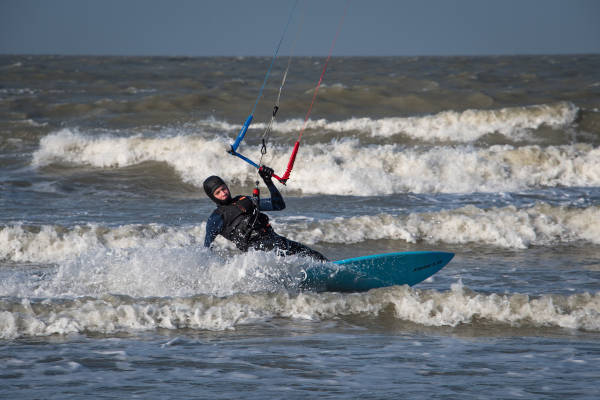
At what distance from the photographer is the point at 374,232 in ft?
36.2

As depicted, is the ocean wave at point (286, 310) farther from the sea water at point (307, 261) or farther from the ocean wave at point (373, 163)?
the ocean wave at point (373, 163)

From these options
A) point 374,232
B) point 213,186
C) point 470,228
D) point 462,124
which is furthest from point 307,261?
point 462,124

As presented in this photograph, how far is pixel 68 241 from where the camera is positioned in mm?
10359

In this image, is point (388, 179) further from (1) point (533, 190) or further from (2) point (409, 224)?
(2) point (409, 224)

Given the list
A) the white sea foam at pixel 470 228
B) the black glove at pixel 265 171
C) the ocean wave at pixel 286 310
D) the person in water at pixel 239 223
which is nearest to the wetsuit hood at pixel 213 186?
the person in water at pixel 239 223

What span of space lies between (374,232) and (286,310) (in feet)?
14.5

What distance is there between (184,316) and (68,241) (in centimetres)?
442

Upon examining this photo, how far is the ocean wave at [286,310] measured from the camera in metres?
6.41

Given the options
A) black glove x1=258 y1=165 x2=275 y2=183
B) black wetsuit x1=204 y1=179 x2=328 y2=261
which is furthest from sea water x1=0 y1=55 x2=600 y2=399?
black glove x1=258 y1=165 x2=275 y2=183

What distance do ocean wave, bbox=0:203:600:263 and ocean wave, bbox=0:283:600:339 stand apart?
3.33 m

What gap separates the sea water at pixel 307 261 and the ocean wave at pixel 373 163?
0.06m

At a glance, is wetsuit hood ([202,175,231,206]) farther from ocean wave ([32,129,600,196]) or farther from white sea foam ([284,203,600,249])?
ocean wave ([32,129,600,196])

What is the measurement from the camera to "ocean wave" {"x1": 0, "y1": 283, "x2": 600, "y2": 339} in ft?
21.0

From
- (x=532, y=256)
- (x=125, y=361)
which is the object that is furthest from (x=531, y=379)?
(x=532, y=256)
